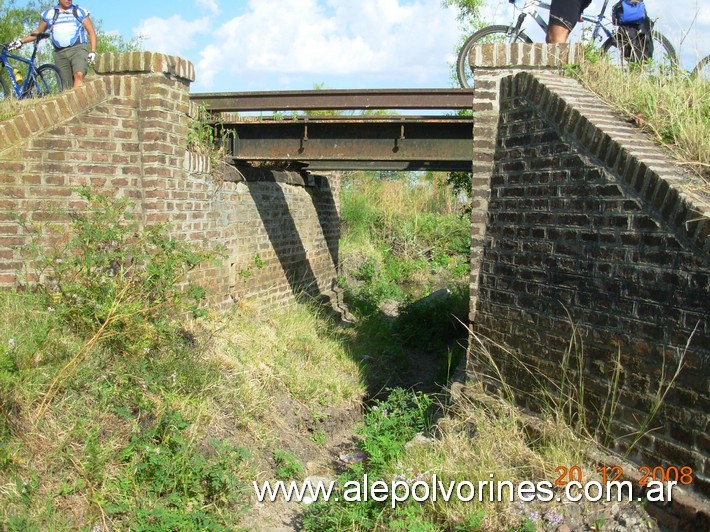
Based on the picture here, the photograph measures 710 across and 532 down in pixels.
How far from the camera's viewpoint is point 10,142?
6.04 metres

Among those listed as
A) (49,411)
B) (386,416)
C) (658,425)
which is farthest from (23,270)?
(658,425)

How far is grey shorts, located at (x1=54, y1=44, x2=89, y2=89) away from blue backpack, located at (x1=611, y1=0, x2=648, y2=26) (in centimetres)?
664

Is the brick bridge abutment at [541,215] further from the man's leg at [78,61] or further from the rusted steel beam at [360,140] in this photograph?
the man's leg at [78,61]

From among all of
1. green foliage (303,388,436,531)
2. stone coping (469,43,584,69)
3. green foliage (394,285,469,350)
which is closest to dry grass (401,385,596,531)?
green foliage (303,388,436,531)

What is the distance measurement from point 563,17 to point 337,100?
2.86 meters

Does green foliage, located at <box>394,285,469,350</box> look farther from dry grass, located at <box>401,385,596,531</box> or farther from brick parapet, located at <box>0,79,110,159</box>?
brick parapet, located at <box>0,79,110,159</box>

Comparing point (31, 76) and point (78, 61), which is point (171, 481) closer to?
point (78, 61)

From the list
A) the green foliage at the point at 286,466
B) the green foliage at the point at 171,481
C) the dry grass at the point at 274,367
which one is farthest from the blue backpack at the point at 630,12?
the green foliage at the point at 171,481

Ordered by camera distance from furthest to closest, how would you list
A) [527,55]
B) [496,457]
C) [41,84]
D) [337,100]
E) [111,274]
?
[41,84] < [337,100] < [111,274] < [527,55] < [496,457]

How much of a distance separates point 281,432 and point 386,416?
1279mm

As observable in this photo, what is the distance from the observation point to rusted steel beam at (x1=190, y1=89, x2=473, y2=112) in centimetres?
800

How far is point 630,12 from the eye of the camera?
743 centimetres

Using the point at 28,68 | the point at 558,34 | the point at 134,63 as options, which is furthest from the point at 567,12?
the point at 28,68

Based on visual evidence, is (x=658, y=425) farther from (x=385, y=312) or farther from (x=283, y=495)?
(x=385, y=312)
